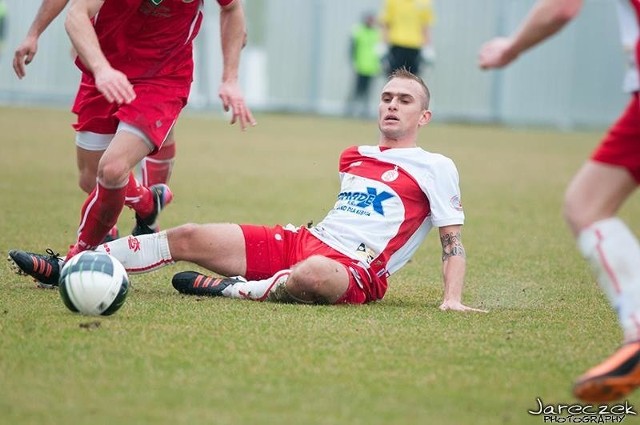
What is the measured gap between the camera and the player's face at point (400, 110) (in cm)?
706

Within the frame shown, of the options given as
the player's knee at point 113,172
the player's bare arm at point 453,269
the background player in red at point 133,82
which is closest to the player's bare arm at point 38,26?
the background player in red at point 133,82

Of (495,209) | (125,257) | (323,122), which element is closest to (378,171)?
(125,257)

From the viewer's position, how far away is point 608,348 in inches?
225

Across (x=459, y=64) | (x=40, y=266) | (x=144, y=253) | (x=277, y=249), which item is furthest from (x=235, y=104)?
(x=459, y=64)

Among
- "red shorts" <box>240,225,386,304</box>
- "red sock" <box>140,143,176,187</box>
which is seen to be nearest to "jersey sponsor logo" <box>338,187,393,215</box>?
"red shorts" <box>240,225,386,304</box>

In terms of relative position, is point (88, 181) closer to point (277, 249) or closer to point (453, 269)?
point (277, 249)

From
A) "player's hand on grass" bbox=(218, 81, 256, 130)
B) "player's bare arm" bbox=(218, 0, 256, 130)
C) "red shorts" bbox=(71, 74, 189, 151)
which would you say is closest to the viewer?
"player's hand on grass" bbox=(218, 81, 256, 130)

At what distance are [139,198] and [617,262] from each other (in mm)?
4139

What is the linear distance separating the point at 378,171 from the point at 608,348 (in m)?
1.87

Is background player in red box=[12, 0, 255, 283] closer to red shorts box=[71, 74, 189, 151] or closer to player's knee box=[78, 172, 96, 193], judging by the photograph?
red shorts box=[71, 74, 189, 151]

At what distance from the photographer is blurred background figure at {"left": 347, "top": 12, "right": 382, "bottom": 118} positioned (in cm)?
3138

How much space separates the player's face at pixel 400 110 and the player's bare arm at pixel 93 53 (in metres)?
1.47

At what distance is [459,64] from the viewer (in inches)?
1299

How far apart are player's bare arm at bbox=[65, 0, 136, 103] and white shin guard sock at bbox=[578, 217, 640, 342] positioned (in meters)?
2.47
